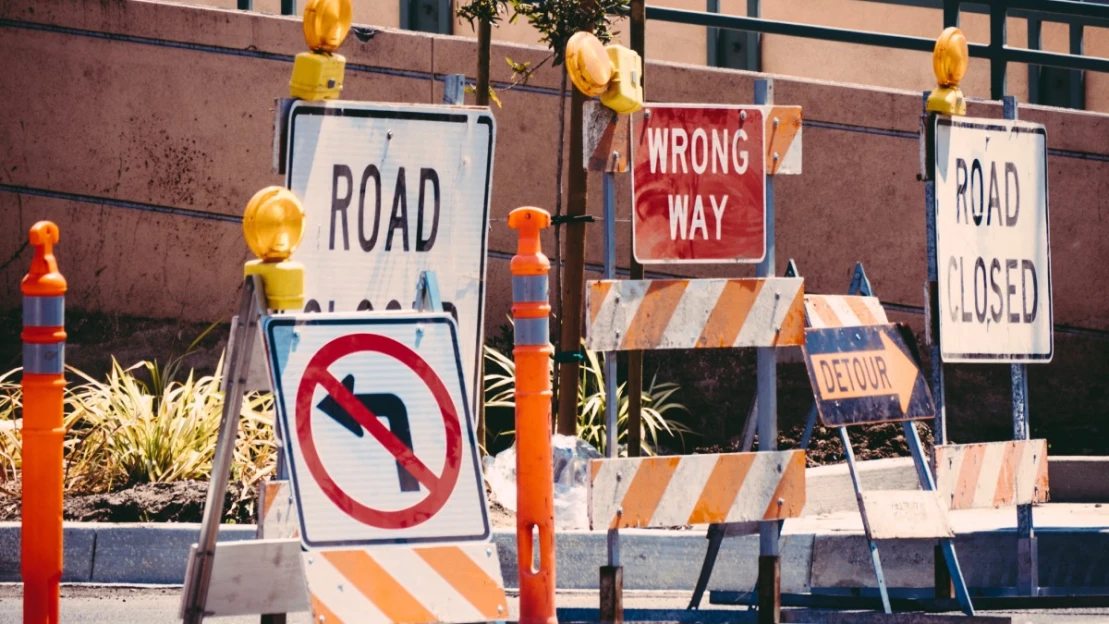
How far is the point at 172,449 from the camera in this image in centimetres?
941

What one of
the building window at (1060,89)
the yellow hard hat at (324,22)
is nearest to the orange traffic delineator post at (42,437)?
the yellow hard hat at (324,22)

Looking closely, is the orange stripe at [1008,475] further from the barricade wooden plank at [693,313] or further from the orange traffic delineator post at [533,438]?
the orange traffic delineator post at [533,438]

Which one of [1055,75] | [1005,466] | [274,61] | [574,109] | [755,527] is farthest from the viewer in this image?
[1055,75]

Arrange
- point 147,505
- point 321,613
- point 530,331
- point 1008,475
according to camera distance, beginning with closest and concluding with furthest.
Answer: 1. point 321,613
2. point 530,331
3. point 1008,475
4. point 147,505

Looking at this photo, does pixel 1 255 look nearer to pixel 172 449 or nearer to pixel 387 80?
pixel 387 80

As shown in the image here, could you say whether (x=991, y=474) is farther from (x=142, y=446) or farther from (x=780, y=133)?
(x=142, y=446)

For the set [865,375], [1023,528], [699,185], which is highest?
[699,185]

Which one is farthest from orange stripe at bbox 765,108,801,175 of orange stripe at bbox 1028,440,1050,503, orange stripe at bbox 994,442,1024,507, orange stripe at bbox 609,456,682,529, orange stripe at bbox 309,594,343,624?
orange stripe at bbox 309,594,343,624

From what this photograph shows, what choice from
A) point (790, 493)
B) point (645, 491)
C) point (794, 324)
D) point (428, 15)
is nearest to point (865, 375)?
point (794, 324)

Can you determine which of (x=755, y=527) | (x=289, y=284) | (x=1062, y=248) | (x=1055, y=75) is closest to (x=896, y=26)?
(x=1055, y=75)

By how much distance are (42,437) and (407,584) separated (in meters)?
1.25

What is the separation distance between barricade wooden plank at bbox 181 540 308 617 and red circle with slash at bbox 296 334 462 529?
1.12 feet

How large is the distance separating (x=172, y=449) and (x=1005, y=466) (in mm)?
4366

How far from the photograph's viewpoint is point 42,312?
5430mm
